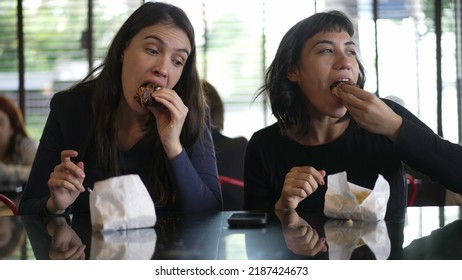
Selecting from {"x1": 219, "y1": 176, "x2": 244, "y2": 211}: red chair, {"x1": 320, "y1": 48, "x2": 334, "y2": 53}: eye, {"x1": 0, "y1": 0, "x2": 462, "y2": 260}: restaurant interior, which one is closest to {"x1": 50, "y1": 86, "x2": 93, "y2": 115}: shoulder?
{"x1": 320, "y1": 48, "x2": 334, "y2": 53}: eye

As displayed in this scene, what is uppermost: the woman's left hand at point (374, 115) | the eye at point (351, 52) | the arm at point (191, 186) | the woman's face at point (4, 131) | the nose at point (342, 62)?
the eye at point (351, 52)

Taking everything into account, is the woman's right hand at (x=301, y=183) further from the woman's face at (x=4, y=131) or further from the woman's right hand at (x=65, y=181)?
the woman's face at (x=4, y=131)

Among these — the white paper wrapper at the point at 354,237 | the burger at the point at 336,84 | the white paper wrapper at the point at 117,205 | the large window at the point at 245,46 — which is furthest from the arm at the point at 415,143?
the large window at the point at 245,46

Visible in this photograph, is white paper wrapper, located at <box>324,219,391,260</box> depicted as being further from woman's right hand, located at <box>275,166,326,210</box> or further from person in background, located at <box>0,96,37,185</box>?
person in background, located at <box>0,96,37,185</box>

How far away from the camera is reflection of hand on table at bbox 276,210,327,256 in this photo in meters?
0.97

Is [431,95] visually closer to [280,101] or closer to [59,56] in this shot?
[59,56]

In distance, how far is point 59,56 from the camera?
5.05 meters

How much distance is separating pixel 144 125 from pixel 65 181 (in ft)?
1.47

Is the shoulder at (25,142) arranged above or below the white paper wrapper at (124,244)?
below

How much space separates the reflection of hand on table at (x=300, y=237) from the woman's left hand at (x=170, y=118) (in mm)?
323

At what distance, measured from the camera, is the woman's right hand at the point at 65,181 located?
1.30 metres

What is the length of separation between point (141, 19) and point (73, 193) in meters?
0.55

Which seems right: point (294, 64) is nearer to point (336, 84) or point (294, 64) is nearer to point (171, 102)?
point (336, 84)

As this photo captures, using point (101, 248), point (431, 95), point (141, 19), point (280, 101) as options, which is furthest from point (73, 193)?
point (431, 95)
